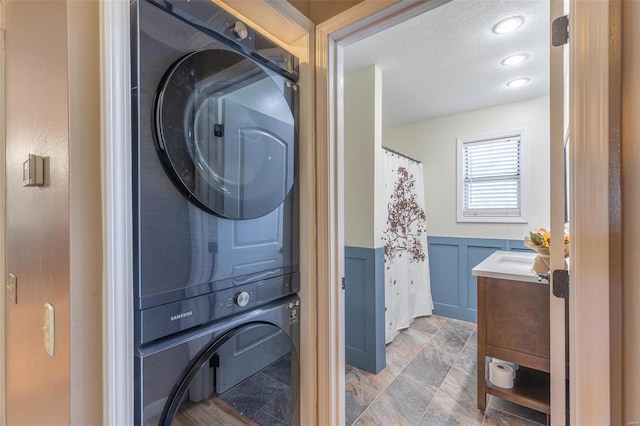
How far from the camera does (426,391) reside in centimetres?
199

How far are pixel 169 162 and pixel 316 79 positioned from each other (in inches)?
30.4

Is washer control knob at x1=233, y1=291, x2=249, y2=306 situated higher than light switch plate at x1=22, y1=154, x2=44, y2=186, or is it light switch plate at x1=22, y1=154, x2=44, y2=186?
light switch plate at x1=22, y1=154, x2=44, y2=186

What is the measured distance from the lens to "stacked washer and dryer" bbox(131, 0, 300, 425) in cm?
71

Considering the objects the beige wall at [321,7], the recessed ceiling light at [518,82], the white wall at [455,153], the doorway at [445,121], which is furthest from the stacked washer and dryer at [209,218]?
the white wall at [455,153]

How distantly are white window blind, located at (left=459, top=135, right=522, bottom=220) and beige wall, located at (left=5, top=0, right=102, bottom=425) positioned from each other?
3.58m

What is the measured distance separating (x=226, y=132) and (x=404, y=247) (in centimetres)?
251

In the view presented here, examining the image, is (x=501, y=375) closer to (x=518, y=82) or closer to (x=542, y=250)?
(x=542, y=250)

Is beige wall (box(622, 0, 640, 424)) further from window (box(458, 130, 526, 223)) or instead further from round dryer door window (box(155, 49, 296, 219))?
window (box(458, 130, 526, 223))

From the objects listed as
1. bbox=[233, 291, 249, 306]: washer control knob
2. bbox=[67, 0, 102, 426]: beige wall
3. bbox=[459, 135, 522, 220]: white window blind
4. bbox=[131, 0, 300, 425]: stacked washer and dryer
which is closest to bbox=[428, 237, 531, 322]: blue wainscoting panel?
bbox=[459, 135, 522, 220]: white window blind

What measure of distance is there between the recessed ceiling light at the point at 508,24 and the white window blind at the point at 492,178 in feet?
5.41

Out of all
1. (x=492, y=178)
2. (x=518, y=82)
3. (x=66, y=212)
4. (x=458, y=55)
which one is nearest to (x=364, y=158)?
(x=458, y=55)

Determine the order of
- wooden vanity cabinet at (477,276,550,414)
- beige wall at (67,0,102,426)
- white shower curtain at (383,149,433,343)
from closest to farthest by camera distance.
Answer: beige wall at (67,0,102,426) < wooden vanity cabinet at (477,276,550,414) < white shower curtain at (383,149,433,343)

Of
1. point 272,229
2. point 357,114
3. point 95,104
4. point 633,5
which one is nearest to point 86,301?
point 95,104

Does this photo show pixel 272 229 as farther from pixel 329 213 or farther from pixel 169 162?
pixel 169 162
